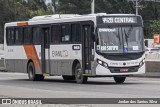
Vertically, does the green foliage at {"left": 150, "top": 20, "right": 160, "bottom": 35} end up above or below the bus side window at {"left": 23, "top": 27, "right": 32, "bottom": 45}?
below

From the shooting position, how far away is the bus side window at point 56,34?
90.7 ft

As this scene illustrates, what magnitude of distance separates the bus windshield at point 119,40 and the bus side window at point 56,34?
3353 millimetres

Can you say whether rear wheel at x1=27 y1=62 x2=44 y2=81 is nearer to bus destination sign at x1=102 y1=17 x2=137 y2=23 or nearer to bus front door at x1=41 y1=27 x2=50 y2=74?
bus front door at x1=41 y1=27 x2=50 y2=74

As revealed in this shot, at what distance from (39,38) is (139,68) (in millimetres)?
6351

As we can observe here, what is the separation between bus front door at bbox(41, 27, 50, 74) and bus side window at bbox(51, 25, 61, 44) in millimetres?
489

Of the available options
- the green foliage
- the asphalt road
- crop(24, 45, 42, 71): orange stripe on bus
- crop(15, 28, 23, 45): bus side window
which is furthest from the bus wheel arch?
the green foliage

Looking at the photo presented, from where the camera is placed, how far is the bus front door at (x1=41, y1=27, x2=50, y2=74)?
2856cm

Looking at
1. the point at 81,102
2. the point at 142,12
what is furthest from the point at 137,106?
the point at 142,12

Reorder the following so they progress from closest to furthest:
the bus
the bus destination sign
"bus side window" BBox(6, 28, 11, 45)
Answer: the bus, the bus destination sign, "bus side window" BBox(6, 28, 11, 45)

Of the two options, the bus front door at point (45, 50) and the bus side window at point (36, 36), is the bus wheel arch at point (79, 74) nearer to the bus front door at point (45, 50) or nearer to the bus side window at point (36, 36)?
the bus front door at point (45, 50)

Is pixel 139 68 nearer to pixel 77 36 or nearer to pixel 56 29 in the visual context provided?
pixel 77 36

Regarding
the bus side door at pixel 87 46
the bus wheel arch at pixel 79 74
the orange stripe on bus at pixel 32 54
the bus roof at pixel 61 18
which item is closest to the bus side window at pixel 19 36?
the bus roof at pixel 61 18

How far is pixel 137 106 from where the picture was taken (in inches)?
585

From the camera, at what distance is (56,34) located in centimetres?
2781
